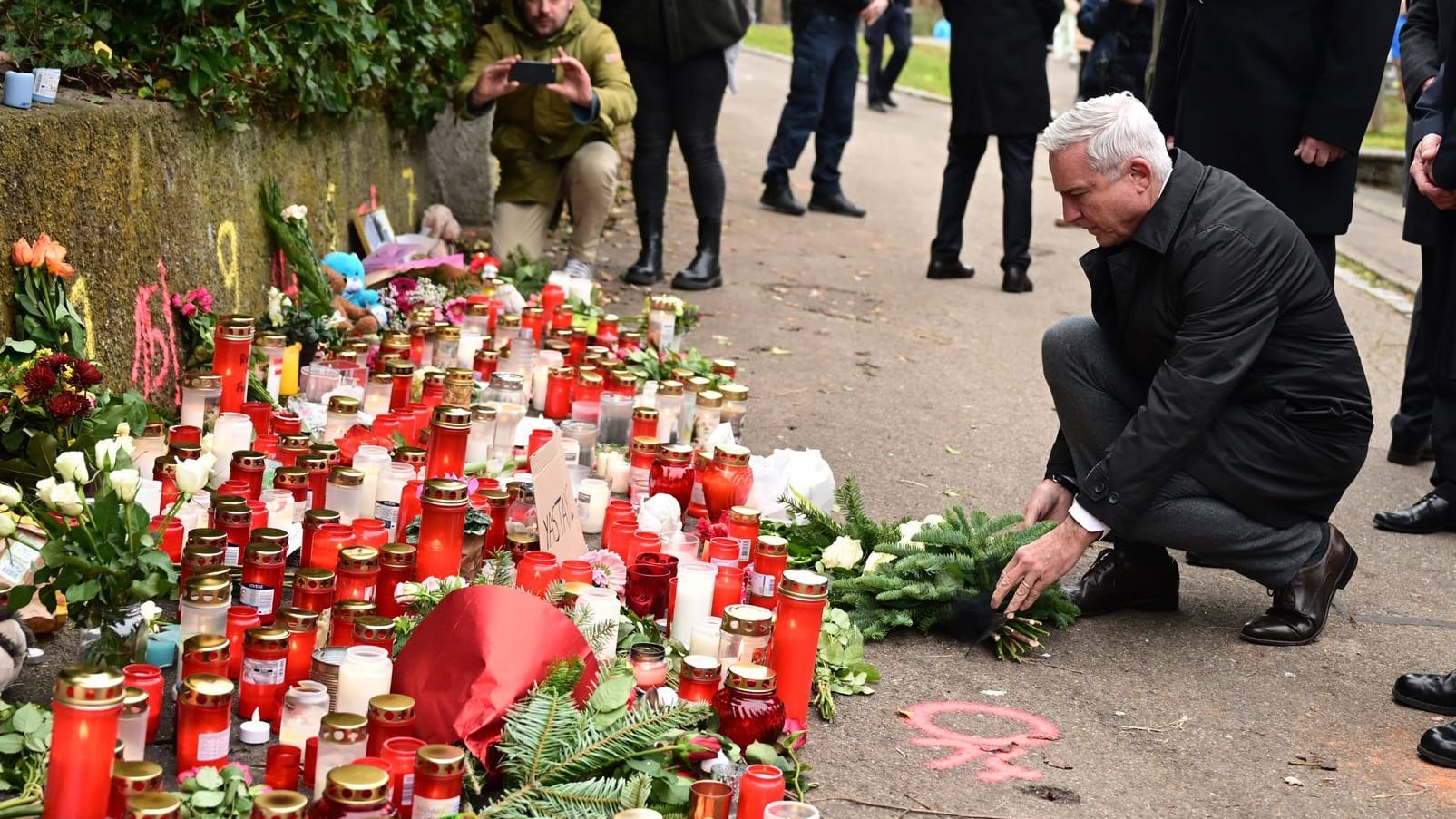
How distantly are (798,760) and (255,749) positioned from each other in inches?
38.7

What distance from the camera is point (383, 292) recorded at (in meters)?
6.35

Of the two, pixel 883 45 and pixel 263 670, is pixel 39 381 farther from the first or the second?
pixel 883 45

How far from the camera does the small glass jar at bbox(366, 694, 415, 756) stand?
102 inches

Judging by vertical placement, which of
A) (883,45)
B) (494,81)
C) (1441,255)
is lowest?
(1441,255)

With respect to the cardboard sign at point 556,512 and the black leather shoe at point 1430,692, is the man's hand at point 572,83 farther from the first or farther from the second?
the black leather shoe at point 1430,692

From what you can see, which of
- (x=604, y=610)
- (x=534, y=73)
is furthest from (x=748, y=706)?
(x=534, y=73)

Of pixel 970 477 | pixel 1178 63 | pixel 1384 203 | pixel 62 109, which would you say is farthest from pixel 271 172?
pixel 1384 203

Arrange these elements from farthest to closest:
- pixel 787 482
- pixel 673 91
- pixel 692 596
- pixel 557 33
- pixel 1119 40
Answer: pixel 1119 40
pixel 673 91
pixel 557 33
pixel 787 482
pixel 692 596

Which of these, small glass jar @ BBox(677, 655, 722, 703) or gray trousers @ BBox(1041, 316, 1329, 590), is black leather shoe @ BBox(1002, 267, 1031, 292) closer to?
gray trousers @ BBox(1041, 316, 1329, 590)

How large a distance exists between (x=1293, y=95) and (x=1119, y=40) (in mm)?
5035

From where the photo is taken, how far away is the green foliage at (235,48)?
4473 mm

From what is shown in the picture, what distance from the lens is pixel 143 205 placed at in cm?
450

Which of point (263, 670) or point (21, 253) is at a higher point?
point (21, 253)

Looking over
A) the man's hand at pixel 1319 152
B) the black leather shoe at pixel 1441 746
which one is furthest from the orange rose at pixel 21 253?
the man's hand at pixel 1319 152
